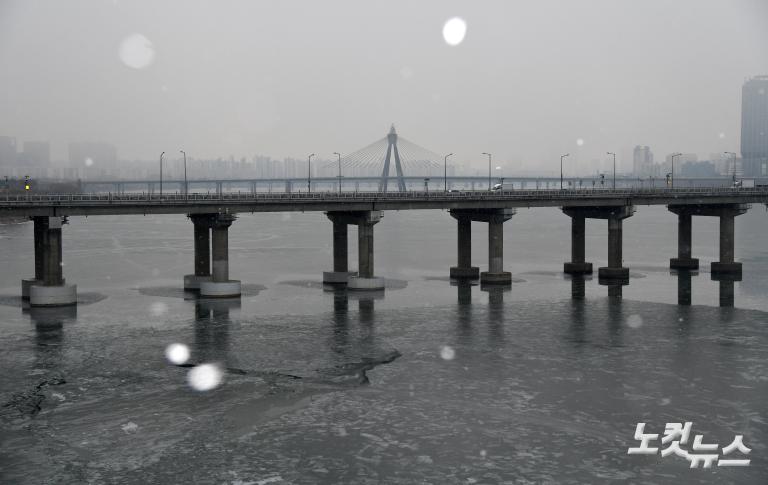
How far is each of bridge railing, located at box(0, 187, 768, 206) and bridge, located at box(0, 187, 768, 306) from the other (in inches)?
4.5

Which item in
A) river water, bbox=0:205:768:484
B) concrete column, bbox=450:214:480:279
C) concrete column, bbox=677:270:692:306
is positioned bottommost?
river water, bbox=0:205:768:484

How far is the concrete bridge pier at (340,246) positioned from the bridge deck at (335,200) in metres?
1.90

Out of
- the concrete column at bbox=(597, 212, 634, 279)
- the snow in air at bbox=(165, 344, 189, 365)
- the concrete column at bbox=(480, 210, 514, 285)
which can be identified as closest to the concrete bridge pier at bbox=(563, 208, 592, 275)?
the concrete column at bbox=(597, 212, 634, 279)

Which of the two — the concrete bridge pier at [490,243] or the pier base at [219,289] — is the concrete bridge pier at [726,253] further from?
the pier base at [219,289]

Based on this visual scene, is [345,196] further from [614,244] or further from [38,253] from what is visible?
[614,244]

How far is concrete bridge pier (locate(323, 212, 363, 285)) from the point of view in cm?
8825

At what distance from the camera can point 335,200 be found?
85.9 m

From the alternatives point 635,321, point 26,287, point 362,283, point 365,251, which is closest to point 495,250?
point 365,251

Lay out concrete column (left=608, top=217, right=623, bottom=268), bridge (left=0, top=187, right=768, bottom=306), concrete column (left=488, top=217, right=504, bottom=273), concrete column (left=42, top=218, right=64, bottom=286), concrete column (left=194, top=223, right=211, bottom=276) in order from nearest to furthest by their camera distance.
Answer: concrete column (left=42, top=218, right=64, bottom=286) → bridge (left=0, top=187, right=768, bottom=306) → concrete column (left=194, top=223, right=211, bottom=276) → concrete column (left=488, top=217, right=504, bottom=273) → concrete column (left=608, top=217, right=623, bottom=268)

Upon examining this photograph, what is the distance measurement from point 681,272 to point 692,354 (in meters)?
52.5

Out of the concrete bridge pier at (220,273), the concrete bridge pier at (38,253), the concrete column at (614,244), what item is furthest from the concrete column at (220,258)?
the concrete column at (614,244)

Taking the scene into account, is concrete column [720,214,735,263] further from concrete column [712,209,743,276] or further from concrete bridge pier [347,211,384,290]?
concrete bridge pier [347,211,384,290]

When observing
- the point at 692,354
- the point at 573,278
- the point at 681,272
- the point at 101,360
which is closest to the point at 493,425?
the point at 692,354

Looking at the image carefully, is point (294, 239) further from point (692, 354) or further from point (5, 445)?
point (5, 445)
